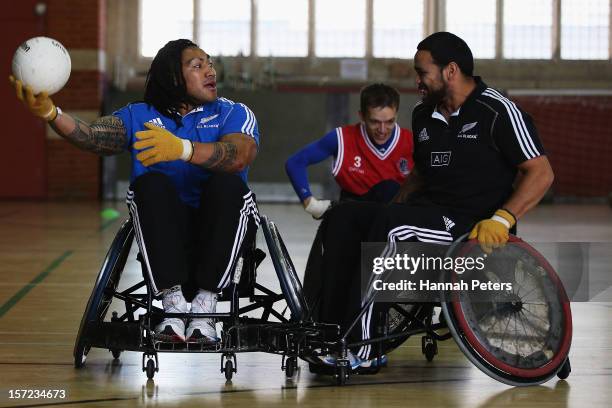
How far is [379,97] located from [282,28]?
37.7 ft

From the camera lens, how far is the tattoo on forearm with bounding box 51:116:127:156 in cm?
405

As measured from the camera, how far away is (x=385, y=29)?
16.8m

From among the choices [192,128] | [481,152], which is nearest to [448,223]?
[481,152]

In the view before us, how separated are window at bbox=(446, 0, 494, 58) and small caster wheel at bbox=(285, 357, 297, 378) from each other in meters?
13.3

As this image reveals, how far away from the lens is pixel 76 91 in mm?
15141

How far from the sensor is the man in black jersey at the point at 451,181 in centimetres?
393

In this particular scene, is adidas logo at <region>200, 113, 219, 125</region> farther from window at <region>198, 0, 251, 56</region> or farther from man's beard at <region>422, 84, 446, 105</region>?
window at <region>198, 0, 251, 56</region>

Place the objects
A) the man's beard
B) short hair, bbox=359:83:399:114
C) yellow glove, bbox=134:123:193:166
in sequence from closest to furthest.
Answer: yellow glove, bbox=134:123:193:166, the man's beard, short hair, bbox=359:83:399:114

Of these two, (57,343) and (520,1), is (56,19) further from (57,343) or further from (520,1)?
(57,343)

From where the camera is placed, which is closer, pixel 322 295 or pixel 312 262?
pixel 322 295

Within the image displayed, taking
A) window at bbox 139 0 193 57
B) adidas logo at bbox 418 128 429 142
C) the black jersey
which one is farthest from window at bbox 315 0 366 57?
the black jersey

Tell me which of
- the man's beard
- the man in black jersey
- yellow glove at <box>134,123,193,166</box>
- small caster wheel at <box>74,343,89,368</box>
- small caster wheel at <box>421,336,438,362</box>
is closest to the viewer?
yellow glove at <box>134,123,193,166</box>

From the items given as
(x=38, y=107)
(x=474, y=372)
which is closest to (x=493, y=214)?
(x=474, y=372)

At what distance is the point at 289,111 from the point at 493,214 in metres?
11.3
